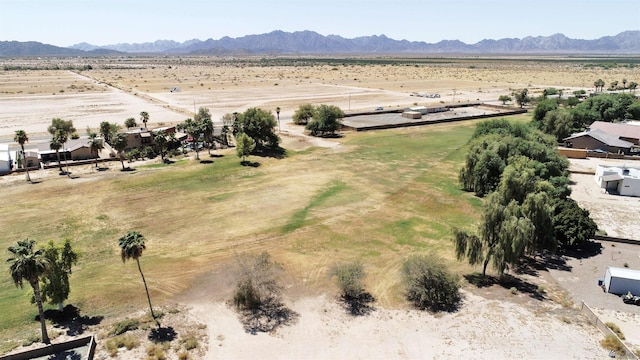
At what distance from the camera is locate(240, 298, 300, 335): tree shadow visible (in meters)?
28.9

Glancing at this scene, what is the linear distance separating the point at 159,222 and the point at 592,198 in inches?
2018

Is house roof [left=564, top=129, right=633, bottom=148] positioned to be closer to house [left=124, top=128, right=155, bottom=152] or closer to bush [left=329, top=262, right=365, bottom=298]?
bush [left=329, top=262, right=365, bottom=298]

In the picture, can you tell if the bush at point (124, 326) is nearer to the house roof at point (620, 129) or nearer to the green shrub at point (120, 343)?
the green shrub at point (120, 343)

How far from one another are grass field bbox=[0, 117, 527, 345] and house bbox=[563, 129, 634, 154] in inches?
886

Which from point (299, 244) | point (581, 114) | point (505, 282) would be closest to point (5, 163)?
point (299, 244)

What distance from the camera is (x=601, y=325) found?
28.2 metres

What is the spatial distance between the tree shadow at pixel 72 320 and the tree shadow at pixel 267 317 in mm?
10019

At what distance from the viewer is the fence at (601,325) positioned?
1012 inches

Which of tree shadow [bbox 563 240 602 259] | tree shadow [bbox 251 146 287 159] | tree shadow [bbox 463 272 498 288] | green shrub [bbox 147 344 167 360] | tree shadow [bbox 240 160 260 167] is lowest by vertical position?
green shrub [bbox 147 344 167 360]

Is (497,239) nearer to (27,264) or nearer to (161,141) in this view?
(27,264)

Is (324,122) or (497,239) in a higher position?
(324,122)

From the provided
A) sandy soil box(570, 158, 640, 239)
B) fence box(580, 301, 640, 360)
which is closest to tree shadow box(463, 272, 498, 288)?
fence box(580, 301, 640, 360)

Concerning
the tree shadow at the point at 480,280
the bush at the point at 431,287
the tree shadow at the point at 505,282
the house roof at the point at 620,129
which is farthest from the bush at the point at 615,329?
the house roof at the point at 620,129

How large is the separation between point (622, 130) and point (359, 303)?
72207 millimetres
